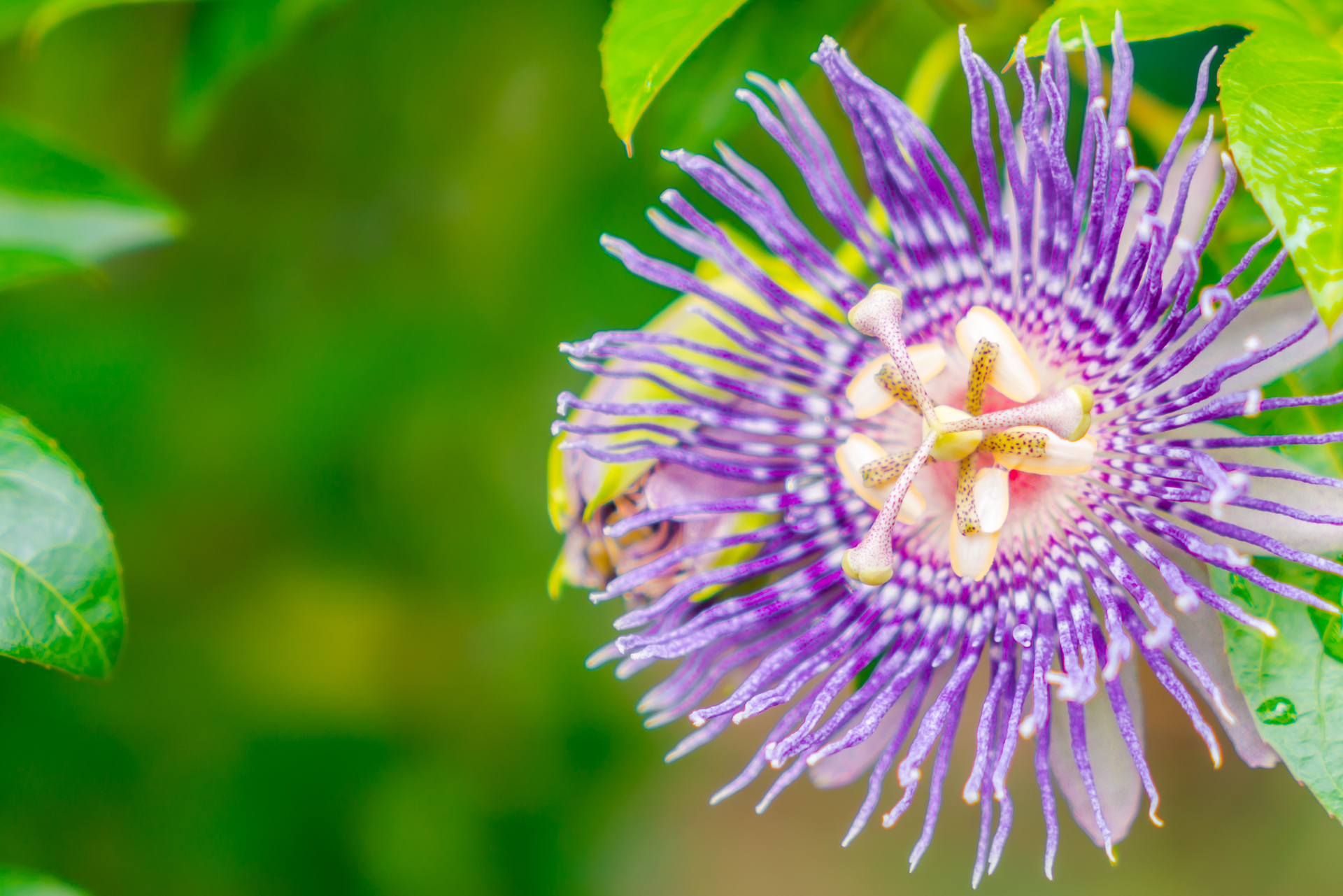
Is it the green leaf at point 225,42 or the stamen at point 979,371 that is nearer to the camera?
the stamen at point 979,371

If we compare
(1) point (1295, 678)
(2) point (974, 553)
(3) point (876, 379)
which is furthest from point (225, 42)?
(1) point (1295, 678)

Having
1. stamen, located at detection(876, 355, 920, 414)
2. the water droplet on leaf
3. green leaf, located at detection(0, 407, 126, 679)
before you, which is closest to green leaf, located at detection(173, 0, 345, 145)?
green leaf, located at detection(0, 407, 126, 679)

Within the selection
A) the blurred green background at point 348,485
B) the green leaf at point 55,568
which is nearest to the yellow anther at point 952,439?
the green leaf at point 55,568

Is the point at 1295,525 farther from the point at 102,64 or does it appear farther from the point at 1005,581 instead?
the point at 102,64

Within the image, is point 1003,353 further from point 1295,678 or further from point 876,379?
point 1295,678

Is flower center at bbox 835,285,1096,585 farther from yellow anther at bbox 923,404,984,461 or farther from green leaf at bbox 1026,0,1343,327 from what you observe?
green leaf at bbox 1026,0,1343,327

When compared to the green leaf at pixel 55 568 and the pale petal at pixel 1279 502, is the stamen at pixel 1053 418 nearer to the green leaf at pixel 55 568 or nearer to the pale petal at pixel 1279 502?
the pale petal at pixel 1279 502

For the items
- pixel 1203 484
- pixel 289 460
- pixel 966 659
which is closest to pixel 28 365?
pixel 289 460
